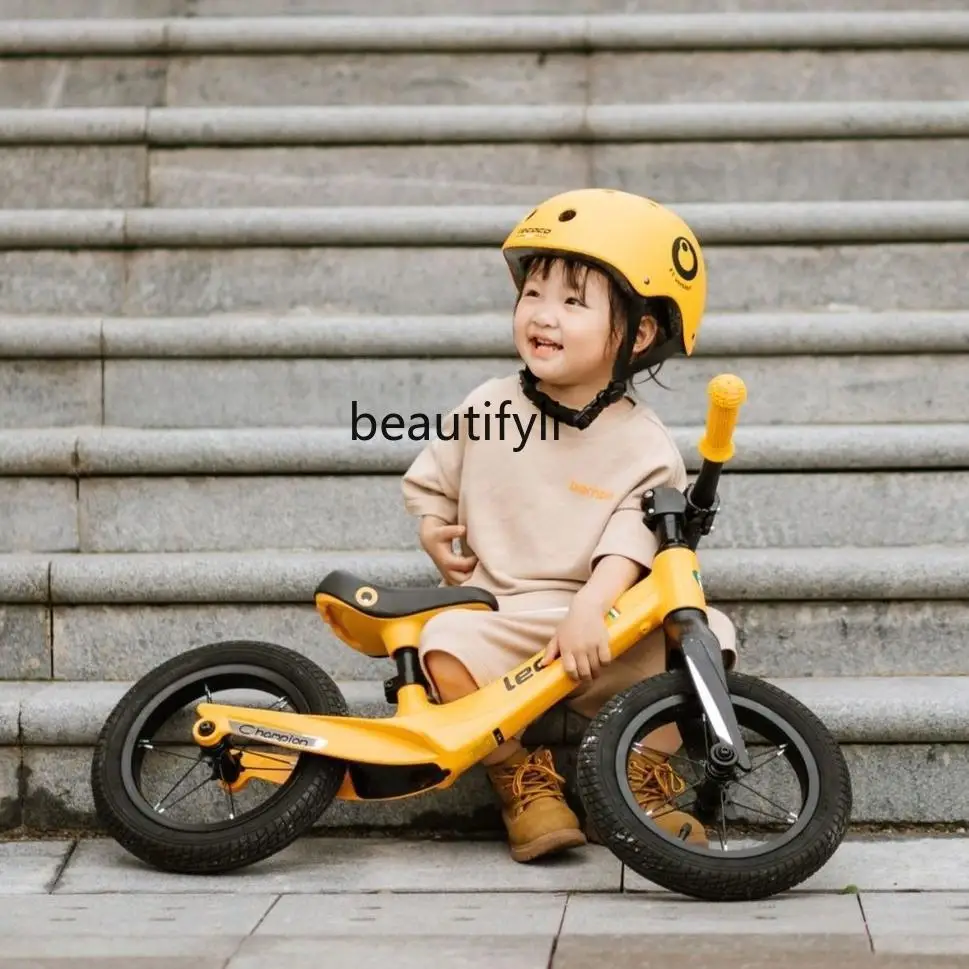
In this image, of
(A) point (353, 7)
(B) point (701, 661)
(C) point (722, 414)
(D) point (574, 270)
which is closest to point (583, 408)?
(D) point (574, 270)

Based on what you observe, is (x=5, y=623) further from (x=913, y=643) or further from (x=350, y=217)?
(x=913, y=643)

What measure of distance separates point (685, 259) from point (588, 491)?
0.51 metres

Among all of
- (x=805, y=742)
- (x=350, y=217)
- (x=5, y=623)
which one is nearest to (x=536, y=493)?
(x=805, y=742)

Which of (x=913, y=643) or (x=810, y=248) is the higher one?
(x=810, y=248)

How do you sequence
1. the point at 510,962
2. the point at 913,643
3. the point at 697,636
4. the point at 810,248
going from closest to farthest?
1. the point at 510,962
2. the point at 697,636
3. the point at 913,643
4. the point at 810,248

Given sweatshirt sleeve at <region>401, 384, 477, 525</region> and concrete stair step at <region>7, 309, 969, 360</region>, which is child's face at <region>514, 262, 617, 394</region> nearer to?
sweatshirt sleeve at <region>401, 384, 477, 525</region>

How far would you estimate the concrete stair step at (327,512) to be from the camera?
408cm

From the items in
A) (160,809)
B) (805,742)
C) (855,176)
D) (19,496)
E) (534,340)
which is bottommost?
(160,809)

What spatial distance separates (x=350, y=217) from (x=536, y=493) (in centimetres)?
158

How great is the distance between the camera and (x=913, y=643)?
149 inches

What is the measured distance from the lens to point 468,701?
3.25 meters

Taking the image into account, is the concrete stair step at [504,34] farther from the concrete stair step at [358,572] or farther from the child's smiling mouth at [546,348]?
the child's smiling mouth at [546,348]

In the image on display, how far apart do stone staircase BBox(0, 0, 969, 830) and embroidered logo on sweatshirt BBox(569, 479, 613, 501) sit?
0.46m

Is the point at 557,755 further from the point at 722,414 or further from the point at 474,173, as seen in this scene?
the point at 474,173
